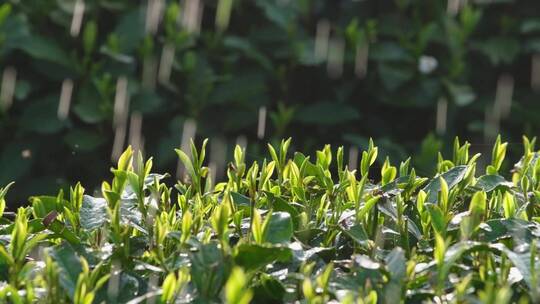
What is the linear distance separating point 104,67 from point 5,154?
624mm

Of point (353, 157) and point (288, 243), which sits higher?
point (288, 243)

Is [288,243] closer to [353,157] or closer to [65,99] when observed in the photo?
[353,157]

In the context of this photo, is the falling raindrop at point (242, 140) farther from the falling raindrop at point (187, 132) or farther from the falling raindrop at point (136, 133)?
the falling raindrop at point (136, 133)

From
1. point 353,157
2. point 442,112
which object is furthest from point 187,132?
point 442,112

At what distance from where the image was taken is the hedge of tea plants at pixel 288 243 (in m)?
1.67

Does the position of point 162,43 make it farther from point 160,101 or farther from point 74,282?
point 74,282

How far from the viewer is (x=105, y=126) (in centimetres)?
463

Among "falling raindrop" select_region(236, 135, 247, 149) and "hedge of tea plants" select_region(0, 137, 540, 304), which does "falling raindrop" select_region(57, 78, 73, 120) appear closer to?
"falling raindrop" select_region(236, 135, 247, 149)

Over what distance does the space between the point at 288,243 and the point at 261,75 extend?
10.4 feet

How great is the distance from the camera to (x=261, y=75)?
4.88 m

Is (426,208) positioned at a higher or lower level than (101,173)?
higher

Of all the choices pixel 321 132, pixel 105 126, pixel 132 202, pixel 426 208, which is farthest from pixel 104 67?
pixel 426 208

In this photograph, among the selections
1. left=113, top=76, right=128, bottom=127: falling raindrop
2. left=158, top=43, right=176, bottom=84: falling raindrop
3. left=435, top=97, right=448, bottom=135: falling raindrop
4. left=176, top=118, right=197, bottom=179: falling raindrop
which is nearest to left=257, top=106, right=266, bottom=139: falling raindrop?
left=176, top=118, right=197, bottom=179: falling raindrop

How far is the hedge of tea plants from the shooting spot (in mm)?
1675
